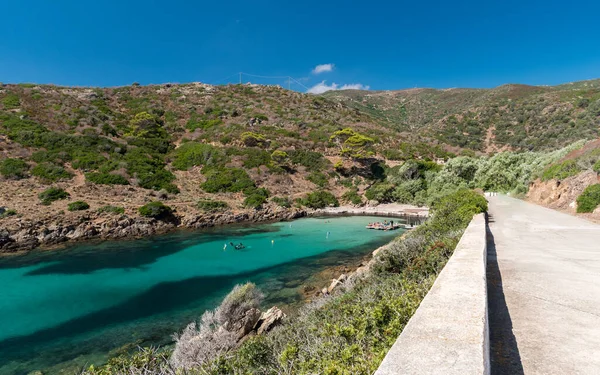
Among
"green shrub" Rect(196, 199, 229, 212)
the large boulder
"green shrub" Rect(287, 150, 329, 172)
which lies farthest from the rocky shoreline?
the large boulder

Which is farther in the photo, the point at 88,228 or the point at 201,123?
the point at 201,123

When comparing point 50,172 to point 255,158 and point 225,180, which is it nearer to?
point 225,180

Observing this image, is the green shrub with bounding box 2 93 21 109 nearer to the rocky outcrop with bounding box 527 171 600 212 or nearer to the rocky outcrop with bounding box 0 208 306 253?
the rocky outcrop with bounding box 0 208 306 253

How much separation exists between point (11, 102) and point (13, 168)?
24.1 meters

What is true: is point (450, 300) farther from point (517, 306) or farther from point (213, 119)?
point (213, 119)

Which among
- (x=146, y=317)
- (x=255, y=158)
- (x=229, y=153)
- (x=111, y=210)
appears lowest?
(x=146, y=317)

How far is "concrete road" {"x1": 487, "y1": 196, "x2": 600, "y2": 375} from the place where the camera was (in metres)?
2.72

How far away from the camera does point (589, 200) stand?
13117 millimetres

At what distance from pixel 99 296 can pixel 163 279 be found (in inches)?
123

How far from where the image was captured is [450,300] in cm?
292

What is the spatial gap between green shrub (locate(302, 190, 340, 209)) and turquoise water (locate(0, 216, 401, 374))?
458 inches

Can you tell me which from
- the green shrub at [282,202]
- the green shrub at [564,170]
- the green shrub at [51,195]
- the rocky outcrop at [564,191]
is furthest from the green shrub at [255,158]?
the green shrub at [564,170]

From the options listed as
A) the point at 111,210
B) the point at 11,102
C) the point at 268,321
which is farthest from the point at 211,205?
the point at 11,102

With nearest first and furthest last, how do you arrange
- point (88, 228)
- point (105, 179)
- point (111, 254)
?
1. point (111, 254)
2. point (88, 228)
3. point (105, 179)
